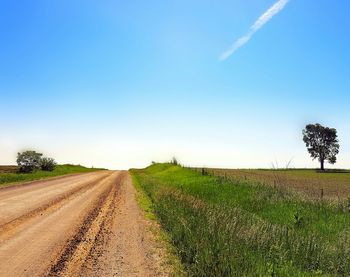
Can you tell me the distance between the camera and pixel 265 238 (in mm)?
9703

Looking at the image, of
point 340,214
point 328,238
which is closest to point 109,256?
point 328,238

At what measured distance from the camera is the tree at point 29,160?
63406mm

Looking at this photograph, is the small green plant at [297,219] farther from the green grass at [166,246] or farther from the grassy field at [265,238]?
the green grass at [166,246]

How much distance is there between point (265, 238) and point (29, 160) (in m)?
60.0

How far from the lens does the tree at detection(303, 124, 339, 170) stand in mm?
100688

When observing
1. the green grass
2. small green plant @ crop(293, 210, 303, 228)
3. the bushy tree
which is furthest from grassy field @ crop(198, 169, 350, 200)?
the bushy tree

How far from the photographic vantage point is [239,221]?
11828mm

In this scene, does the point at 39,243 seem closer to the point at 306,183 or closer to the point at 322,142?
the point at 306,183

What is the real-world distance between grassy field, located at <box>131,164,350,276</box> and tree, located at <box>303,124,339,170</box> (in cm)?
8747

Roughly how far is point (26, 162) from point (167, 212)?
54640mm

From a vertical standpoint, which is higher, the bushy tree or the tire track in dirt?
the bushy tree

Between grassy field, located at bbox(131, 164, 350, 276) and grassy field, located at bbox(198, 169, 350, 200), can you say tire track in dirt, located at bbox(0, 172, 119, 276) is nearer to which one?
grassy field, located at bbox(131, 164, 350, 276)

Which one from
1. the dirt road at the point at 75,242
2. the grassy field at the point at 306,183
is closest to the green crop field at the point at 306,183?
the grassy field at the point at 306,183

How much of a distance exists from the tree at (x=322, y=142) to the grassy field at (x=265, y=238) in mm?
87467
